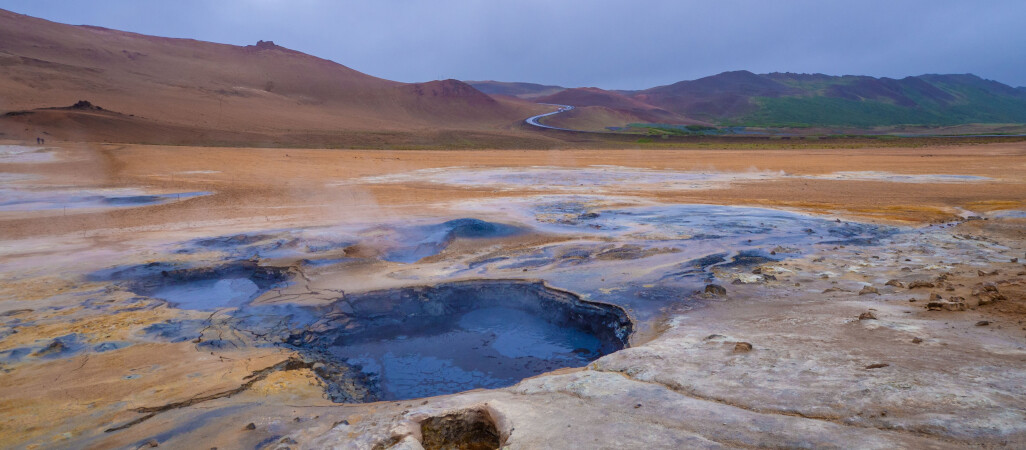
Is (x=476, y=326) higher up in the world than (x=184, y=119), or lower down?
lower down

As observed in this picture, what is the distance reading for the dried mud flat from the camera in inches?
149

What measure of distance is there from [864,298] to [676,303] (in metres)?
1.90

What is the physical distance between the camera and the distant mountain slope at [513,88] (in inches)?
5044

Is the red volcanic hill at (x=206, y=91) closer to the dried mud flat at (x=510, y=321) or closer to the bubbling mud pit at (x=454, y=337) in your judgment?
the dried mud flat at (x=510, y=321)

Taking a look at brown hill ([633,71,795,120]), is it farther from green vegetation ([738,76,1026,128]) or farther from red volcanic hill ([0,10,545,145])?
red volcanic hill ([0,10,545,145])

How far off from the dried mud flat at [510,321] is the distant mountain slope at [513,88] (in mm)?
116706

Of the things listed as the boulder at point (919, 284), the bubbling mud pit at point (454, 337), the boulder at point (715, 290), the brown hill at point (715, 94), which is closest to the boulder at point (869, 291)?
the boulder at point (919, 284)

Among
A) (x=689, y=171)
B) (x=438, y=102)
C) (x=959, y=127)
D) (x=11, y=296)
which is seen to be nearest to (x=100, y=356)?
(x=11, y=296)

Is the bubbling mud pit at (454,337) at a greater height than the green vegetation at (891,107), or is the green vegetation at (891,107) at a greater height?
the green vegetation at (891,107)

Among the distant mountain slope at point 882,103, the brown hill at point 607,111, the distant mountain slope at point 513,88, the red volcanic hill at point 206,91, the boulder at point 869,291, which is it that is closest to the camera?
the boulder at point 869,291

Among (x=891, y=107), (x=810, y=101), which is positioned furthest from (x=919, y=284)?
(x=891, y=107)

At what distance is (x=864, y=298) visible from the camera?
20.5 ft

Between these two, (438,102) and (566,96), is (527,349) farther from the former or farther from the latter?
(566,96)

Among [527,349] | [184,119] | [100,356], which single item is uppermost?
[184,119]
